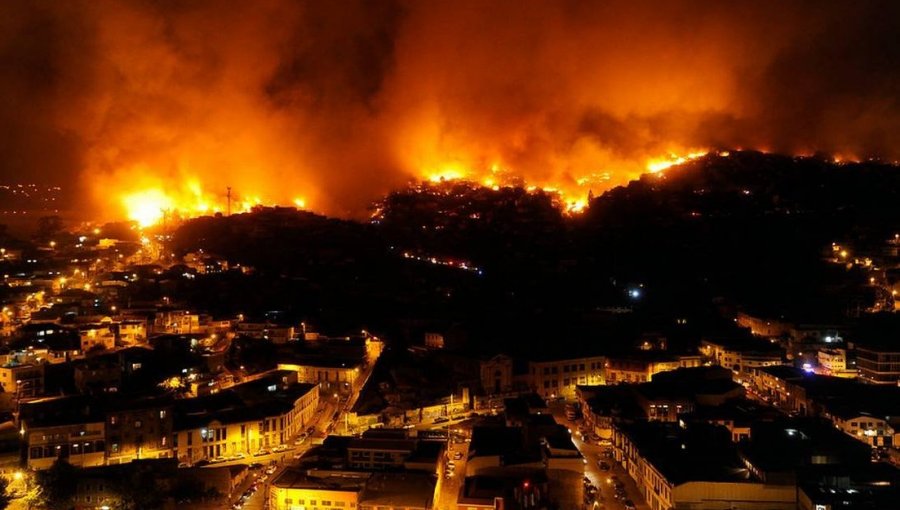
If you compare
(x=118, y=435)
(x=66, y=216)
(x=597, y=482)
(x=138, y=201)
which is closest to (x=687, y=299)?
(x=597, y=482)

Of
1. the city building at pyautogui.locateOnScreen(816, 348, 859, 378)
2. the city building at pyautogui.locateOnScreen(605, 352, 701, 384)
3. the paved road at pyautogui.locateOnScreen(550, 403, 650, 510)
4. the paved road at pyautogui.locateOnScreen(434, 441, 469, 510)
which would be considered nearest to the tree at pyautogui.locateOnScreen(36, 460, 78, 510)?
the paved road at pyautogui.locateOnScreen(434, 441, 469, 510)

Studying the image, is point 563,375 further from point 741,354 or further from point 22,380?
point 22,380

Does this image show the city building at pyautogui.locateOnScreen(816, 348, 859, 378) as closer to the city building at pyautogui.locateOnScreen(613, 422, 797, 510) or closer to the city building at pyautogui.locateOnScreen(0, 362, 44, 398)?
the city building at pyautogui.locateOnScreen(613, 422, 797, 510)

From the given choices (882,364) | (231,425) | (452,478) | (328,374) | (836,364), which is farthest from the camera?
(836,364)

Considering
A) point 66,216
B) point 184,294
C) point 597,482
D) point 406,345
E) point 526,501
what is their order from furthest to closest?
point 66,216 → point 184,294 → point 406,345 → point 597,482 → point 526,501

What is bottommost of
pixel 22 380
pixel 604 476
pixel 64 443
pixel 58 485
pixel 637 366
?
pixel 604 476

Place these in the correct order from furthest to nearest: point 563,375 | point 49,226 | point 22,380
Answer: point 49,226, point 563,375, point 22,380

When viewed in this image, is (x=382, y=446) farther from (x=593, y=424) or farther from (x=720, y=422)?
(x=720, y=422)

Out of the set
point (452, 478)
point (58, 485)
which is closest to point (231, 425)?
point (58, 485)

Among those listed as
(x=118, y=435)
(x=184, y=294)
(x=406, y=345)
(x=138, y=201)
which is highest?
(x=138, y=201)

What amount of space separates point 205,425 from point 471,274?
1417cm

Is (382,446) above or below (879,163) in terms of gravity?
below

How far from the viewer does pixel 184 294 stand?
21281mm

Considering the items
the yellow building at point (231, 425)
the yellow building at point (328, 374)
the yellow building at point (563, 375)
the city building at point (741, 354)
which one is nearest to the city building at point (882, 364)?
the city building at point (741, 354)
